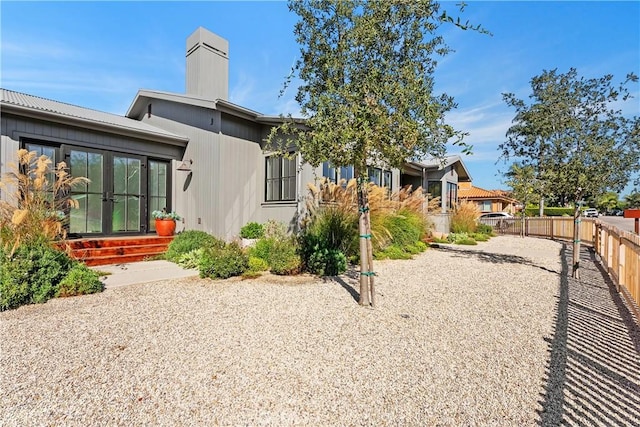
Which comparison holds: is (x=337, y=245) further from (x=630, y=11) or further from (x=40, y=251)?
(x=630, y=11)

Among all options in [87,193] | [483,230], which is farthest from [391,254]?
[483,230]

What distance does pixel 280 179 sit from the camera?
8.53 m

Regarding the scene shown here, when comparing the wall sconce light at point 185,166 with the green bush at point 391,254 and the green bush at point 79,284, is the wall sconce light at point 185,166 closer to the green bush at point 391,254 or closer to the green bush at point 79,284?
the green bush at point 79,284

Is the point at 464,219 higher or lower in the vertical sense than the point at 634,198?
lower

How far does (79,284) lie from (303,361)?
3934mm

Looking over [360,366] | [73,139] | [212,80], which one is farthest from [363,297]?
[212,80]

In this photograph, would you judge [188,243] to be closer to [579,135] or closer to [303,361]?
[303,361]

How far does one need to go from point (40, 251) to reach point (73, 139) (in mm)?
3860

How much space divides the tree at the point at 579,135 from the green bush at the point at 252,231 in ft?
22.0

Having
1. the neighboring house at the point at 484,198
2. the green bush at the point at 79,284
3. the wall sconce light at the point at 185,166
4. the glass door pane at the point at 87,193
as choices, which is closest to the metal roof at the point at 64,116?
the wall sconce light at the point at 185,166

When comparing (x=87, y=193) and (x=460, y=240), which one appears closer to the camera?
(x=87, y=193)

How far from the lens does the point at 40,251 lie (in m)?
4.42

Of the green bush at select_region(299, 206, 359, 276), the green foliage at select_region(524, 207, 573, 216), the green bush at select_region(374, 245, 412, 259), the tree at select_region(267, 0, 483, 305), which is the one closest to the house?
the green bush at select_region(299, 206, 359, 276)

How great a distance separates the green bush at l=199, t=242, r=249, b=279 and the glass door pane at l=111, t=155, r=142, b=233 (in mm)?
3317
